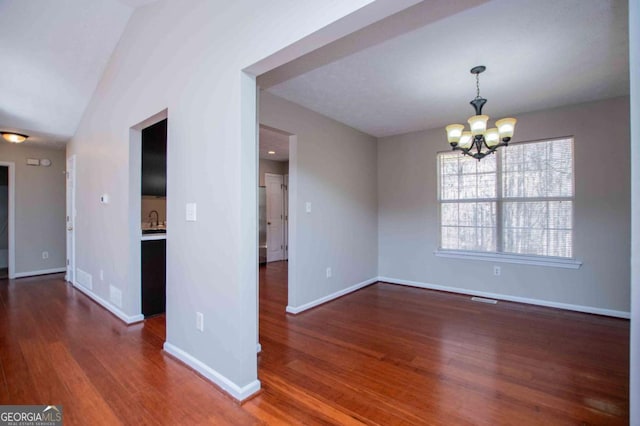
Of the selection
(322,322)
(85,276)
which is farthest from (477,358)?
(85,276)

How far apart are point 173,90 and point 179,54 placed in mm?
280

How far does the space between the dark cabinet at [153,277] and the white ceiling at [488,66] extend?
216 cm

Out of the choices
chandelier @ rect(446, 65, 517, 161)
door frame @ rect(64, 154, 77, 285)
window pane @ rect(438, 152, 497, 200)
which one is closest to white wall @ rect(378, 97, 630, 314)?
window pane @ rect(438, 152, 497, 200)

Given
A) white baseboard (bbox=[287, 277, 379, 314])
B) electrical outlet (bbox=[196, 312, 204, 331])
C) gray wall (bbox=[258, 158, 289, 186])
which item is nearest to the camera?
electrical outlet (bbox=[196, 312, 204, 331])

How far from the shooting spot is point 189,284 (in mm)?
2322

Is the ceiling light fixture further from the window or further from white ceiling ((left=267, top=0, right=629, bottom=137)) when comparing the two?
the window

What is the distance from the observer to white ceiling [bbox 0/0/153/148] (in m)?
2.94

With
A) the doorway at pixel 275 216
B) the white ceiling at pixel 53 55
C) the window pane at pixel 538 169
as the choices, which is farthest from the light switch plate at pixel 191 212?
the doorway at pixel 275 216

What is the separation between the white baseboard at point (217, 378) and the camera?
1.94 meters

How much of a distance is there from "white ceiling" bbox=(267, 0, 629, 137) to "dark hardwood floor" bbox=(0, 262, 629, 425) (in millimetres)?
2408

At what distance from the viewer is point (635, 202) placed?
95 cm

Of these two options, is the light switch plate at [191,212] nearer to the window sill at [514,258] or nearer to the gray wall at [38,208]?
the window sill at [514,258]

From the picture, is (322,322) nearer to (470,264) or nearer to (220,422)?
(220,422)

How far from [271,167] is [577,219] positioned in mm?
5707
